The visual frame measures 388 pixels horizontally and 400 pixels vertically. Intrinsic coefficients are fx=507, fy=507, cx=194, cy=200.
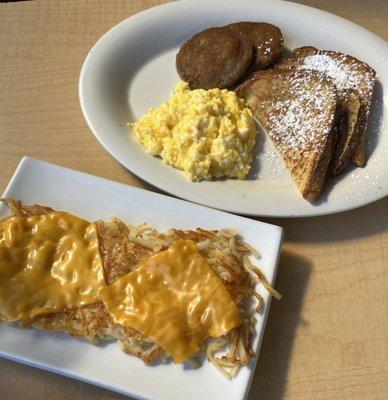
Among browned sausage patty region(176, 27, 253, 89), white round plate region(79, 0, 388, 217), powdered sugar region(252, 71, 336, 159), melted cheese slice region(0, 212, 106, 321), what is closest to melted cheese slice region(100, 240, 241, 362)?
melted cheese slice region(0, 212, 106, 321)

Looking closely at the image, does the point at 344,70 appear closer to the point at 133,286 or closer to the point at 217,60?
the point at 217,60

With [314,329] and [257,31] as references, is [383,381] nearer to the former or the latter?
[314,329]

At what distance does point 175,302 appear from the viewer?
166 centimetres

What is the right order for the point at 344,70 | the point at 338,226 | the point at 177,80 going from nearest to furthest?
1. the point at 338,226
2. the point at 344,70
3. the point at 177,80

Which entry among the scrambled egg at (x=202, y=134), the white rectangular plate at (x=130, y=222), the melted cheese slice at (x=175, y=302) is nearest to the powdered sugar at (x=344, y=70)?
the scrambled egg at (x=202, y=134)

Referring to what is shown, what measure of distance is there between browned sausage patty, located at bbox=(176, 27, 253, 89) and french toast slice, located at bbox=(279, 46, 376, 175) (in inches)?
8.8

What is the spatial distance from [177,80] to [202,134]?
48 centimetres

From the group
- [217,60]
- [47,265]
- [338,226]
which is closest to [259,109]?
[217,60]

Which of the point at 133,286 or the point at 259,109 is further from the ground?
the point at 259,109

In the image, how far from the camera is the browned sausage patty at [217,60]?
2.27 m

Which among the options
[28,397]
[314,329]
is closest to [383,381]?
[314,329]

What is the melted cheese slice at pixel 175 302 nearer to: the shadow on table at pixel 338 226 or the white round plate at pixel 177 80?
the white round plate at pixel 177 80

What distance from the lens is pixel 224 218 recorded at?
A: 6.16 feet

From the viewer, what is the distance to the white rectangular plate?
1577 mm
